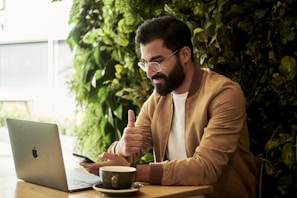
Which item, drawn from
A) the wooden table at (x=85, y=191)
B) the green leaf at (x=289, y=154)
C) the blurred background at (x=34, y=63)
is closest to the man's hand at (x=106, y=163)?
the wooden table at (x=85, y=191)

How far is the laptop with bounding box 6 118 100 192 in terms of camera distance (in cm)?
171

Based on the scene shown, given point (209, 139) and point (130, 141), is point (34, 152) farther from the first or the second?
point (209, 139)

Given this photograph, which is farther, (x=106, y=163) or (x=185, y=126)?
(x=185, y=126)

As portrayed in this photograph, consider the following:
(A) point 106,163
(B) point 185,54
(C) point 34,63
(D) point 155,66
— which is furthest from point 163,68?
(C) point 34,63

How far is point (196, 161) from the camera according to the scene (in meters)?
1.90

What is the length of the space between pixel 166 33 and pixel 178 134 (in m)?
0.47

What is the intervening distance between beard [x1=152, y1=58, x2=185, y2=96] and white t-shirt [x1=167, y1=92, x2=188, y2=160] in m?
0.07

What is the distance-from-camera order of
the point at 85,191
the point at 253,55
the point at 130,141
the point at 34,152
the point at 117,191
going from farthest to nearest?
the point at 253,55, the point at 130,141, the point at 34,152, the point at 85,191, the point at 117,191

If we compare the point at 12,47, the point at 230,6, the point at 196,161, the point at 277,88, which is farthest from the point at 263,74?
the point at 12,47

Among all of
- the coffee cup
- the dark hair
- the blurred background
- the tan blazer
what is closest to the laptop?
the coffee cup

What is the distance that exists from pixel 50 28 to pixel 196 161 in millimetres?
2044

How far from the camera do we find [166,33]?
7.41 ft

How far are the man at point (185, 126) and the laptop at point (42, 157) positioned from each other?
0.43 feet

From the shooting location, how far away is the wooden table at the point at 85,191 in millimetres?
1657
